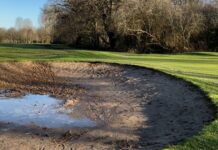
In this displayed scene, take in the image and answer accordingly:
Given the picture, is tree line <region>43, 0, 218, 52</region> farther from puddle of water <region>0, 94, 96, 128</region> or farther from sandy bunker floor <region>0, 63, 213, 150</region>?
puddle of water <region>0, 94, 96, 128</region>

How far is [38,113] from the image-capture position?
12.3 metres

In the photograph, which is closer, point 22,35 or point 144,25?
point 144,25

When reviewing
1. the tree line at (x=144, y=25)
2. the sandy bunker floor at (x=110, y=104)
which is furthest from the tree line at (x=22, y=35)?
the sandy bunker floor at (x=110, y=104)

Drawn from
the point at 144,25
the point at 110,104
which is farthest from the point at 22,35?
the point at 110,104

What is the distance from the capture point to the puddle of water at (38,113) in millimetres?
10992

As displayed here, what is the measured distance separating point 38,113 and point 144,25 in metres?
35.2

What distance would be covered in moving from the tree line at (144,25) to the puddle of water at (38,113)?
30333 millimetres

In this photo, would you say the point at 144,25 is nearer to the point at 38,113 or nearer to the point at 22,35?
the point at 38,113

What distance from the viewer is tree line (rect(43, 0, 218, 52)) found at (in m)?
45.3

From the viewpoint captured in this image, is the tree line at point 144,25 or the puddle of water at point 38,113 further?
the tree line at point 144,25

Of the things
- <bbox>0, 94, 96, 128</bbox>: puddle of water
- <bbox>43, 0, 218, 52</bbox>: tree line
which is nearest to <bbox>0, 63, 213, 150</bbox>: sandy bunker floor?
<bbox>0, 94, 96, 128</bbox>: puddle of water

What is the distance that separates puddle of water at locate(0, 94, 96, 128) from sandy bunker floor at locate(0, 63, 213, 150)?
388 millimetres

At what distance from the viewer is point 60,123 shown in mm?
10977

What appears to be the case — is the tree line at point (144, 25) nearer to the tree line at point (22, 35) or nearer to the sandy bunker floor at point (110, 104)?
the sandy bunker floor at point (110, 104)
